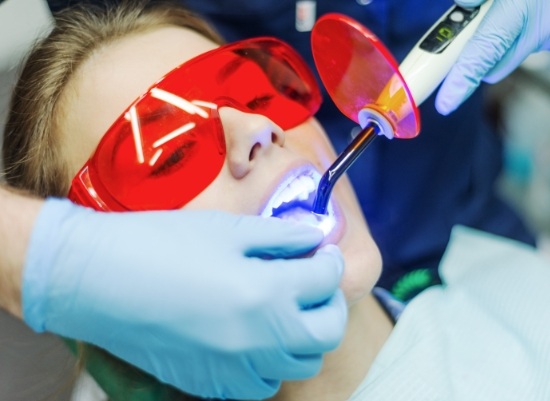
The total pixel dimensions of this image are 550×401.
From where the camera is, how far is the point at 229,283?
2.87ft

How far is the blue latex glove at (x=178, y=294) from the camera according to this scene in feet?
2.87

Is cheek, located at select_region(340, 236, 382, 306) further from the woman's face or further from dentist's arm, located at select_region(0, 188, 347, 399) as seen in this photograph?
dentist's arm, located at select_region(0, 188, 347, 399)

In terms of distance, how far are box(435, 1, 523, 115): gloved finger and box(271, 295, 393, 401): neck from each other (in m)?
0.46

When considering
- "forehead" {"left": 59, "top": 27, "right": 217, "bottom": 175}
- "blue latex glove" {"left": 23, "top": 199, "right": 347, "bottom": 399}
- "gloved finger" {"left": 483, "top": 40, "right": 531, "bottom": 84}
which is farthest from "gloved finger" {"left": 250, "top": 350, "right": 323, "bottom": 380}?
"gloved finger" {"left": 483, "top": 40, "right": 531, "bottom": 84}

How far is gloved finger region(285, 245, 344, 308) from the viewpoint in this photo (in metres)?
0.93

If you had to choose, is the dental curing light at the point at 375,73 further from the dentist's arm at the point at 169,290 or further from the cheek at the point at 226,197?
the dentist's arm at the point at 169,290

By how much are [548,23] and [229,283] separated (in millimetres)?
837

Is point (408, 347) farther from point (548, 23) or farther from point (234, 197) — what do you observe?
point (548, 23)

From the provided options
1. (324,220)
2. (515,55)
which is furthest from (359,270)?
(515,55)

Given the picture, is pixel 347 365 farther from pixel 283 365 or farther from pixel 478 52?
pixel 478 52

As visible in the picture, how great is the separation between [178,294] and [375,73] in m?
0.49

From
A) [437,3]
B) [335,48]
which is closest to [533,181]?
[437,3]

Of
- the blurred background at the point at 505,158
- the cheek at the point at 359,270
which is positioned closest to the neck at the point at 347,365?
the cheek at the point at 359,270

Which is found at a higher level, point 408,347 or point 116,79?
point 116,79
